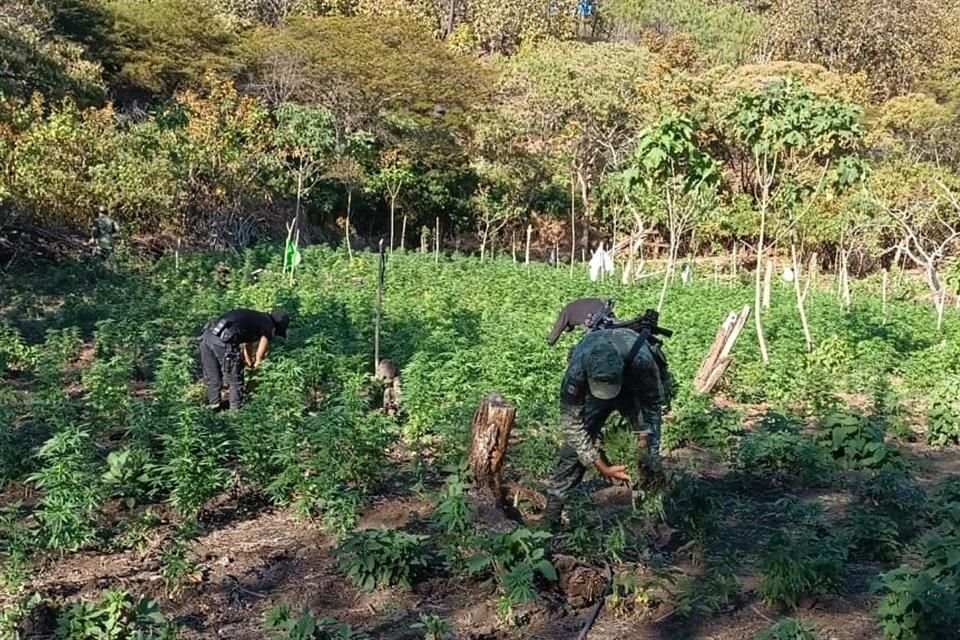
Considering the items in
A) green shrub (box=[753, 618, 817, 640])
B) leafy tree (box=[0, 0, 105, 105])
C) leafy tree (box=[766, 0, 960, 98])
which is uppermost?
leafy tree (box=[766, 0, 960, 98])

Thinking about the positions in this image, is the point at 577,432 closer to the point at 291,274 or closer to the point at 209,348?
the point at 209,348

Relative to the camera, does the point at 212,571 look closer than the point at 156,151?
Yes

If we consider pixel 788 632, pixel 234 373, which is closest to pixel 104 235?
pixel 234 373

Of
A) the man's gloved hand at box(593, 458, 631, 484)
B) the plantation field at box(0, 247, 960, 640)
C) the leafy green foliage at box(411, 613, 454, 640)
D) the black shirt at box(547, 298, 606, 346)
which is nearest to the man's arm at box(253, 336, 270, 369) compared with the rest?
the plantation field at box(0, 247, 960, 640)

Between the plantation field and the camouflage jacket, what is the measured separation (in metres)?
0.20

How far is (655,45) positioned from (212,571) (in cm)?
4365

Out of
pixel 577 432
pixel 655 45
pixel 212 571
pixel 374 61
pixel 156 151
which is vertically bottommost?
pixel 212 571

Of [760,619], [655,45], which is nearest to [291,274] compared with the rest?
[760,619]

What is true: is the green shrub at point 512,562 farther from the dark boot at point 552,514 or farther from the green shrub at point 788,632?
the green shrub at point 788,632

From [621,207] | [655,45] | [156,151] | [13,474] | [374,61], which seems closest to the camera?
[13,474]

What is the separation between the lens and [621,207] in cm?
3192

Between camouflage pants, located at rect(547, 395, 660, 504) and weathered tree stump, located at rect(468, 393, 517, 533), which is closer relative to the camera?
camouflage pants, located at rect(547, 395, 660, 504)

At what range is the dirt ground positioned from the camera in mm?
4855

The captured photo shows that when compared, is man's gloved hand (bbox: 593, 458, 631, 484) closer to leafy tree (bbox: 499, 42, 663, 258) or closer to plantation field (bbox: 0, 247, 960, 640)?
plantation field (bbox: 0, 247, 960, 640)
